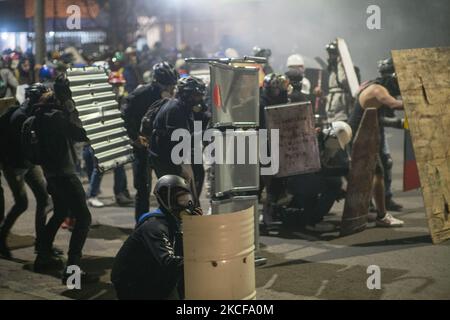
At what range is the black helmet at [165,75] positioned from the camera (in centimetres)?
824

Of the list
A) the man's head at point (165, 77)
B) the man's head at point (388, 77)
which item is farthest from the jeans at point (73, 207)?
the man's head at point (388, 77)

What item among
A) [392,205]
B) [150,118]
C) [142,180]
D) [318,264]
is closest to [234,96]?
[150,118]

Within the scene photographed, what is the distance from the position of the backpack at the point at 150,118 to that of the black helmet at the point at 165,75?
1.19 ft

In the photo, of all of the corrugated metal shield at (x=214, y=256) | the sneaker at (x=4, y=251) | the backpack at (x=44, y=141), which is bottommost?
the sneaker at (x=4, y=251)

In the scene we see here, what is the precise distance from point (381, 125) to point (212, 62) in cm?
330

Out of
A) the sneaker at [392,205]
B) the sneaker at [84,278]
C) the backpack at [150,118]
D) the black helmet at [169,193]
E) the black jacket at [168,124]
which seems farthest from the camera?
the sneaker at [392,205]

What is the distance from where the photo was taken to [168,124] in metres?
7.49

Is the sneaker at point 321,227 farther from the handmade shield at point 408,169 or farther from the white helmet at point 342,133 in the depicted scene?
the handmade shield at point 408,169

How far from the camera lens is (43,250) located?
7246 millimetres

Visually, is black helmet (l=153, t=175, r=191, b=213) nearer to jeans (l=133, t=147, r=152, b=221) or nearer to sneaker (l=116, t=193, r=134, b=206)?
jeans (l=133, t=147, r=152, b=221)

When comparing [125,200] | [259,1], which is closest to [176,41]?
[259,1]

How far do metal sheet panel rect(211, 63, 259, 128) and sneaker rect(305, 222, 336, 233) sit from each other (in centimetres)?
231

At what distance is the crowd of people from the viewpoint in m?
5.05
